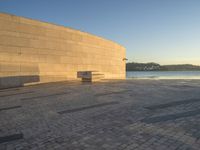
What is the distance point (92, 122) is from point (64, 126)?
761 mm

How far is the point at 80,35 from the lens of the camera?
1973 centimetres

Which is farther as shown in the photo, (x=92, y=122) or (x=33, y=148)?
(x=92, y=122)

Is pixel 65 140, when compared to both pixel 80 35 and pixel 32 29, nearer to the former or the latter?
pixel 32 29

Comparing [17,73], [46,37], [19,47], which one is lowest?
[17,73]

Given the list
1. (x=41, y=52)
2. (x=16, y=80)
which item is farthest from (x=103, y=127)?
(x=41, y=52)

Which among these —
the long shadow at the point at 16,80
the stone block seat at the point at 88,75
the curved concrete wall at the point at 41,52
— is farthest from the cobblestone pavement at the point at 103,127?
the stone block seat at the point at 88,75

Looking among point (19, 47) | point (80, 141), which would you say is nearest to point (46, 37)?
point (19, 47)

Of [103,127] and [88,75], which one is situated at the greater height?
[88,75]

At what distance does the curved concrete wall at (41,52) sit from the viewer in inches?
538

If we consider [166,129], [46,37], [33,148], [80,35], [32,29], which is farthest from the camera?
[80,35]

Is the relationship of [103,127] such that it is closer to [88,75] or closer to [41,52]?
[41,52]

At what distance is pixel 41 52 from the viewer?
52.1 ft

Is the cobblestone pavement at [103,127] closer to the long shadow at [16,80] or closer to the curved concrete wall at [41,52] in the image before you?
the long shadow at [16,80]

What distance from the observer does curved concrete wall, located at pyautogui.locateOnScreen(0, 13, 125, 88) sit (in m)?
13.7
